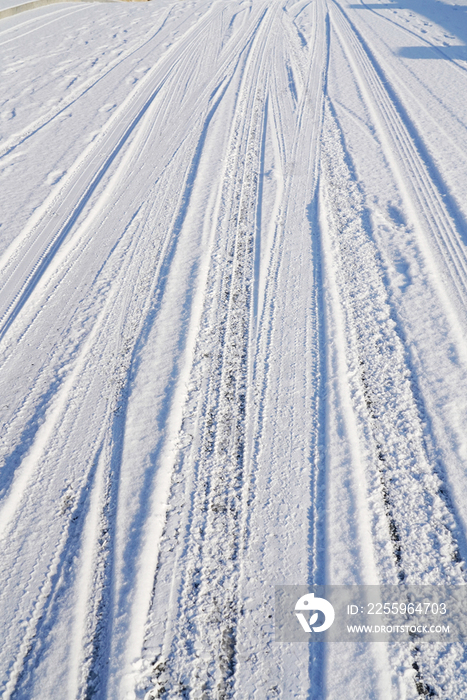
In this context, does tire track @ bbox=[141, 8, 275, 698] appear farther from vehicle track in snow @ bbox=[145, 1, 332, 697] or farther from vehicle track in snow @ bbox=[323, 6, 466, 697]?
vehicle track in snow @ bbox=[323, 6, 466, 697]

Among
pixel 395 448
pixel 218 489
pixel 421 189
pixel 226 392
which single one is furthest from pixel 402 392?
pixel 421 189

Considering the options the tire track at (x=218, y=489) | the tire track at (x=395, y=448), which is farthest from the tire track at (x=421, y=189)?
the tire track at (x=218, y=489)

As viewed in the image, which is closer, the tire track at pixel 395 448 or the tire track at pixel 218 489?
the tire track at pixel 218 489

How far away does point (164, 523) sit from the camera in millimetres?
2072

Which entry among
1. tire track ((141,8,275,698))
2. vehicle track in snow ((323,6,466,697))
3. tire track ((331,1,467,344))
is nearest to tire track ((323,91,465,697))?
vehicle track in snow ((323,6,466,697))

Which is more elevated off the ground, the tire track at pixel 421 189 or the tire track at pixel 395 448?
the tire track at pixel 421 189

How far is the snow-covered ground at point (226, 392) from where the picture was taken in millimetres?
1738

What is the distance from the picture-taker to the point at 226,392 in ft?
8.63

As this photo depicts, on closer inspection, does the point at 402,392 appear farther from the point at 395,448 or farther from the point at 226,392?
the point at 226,392

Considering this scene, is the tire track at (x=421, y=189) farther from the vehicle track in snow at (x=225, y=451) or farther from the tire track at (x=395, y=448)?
the vehicle track in snow at (x=225, y=451)

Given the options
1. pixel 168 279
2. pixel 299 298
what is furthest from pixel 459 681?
pixel 168 279

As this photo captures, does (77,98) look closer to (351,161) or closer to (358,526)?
(351,161)

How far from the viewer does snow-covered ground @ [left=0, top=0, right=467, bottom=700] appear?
1738 mm

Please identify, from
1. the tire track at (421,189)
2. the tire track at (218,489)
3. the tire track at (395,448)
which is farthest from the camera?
the tire track at (421,189)
